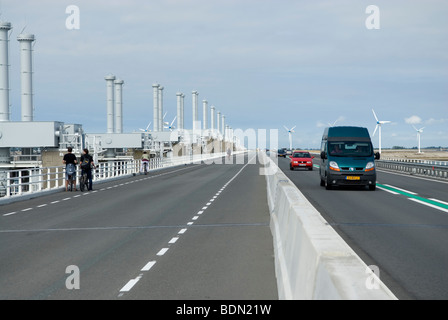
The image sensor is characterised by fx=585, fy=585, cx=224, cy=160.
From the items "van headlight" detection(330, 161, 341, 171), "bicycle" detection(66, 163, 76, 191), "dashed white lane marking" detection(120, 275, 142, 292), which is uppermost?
"van headlight" detection(330, 161, 341, 171)

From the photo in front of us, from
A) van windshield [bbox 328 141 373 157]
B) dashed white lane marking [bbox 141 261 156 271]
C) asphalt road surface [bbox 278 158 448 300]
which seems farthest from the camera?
van windshield [bbox 328 141 373 157]

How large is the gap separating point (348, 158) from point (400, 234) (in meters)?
14.0

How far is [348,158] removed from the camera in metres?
26.2

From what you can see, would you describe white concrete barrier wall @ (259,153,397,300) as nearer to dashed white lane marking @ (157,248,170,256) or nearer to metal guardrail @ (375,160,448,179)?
dashed white lane marking @ (157,248,170,256)

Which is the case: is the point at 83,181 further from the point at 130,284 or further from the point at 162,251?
the point at 130,284

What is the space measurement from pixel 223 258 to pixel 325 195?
14.0 m

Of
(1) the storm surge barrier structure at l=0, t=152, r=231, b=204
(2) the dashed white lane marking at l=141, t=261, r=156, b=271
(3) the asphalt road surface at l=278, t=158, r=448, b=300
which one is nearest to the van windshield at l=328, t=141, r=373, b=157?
(3) the asphalt road surface at l=278, t=158, r=448, b=300

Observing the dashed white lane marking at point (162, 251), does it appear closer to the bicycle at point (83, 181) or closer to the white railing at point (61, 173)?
the white railing at point (61, 173)

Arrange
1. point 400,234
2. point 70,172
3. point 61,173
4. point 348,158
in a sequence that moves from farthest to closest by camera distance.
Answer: point 61,173, point 70,172, point 348,158, point 400,234

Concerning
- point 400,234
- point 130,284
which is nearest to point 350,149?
point 400,234

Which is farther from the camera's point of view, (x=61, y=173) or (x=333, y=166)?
(x=61, y=173)

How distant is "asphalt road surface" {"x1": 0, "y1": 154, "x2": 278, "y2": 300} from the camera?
752 centimetres

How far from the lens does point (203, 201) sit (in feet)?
71.4
